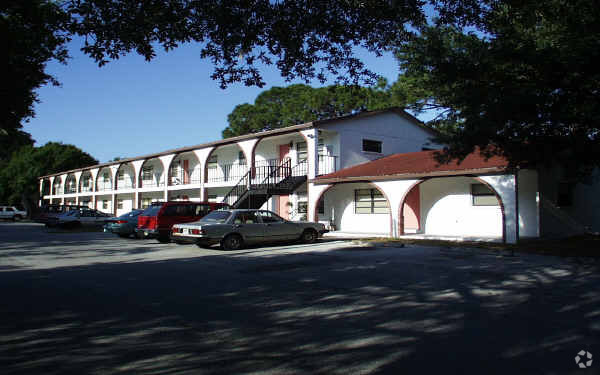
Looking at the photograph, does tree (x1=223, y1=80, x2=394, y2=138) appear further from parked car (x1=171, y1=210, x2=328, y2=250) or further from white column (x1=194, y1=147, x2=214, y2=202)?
parked car (x1=171, y1=210, x2=328, y2=250)

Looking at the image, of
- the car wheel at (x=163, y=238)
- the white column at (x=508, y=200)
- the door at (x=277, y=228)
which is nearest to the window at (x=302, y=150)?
the door at (x=277, y=228)

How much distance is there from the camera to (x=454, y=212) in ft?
64.2

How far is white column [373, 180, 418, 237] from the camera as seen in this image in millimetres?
19047

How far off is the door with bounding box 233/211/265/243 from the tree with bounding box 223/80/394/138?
87.2 feet

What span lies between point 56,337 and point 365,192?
1827 centimetres

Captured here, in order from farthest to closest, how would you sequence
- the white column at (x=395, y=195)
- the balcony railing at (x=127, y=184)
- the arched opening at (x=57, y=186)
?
the arched opening at (x=57, y=186), the balcony railing at (x=127, y=184), the white column at (x=395, y=195)

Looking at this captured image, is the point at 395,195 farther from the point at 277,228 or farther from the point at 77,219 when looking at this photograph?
the point at 77,219

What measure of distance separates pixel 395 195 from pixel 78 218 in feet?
67.8

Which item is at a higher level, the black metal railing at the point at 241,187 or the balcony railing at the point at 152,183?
the balcony railing at the point at 152,183

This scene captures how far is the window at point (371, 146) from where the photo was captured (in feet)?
A: 82.5

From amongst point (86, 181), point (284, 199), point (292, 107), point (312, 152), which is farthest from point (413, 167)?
point (86, 181)

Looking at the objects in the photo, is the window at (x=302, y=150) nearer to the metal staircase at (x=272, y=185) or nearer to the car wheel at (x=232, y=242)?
the metal staircase at (x=272, y=185)

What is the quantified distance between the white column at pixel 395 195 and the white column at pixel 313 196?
3.48 meters

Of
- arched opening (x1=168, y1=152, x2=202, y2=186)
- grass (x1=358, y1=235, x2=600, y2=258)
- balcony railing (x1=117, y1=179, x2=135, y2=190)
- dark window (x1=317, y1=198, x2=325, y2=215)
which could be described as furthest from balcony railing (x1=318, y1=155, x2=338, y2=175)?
balcony railing (x1=117, y1=179, x2=135, y2=190)
